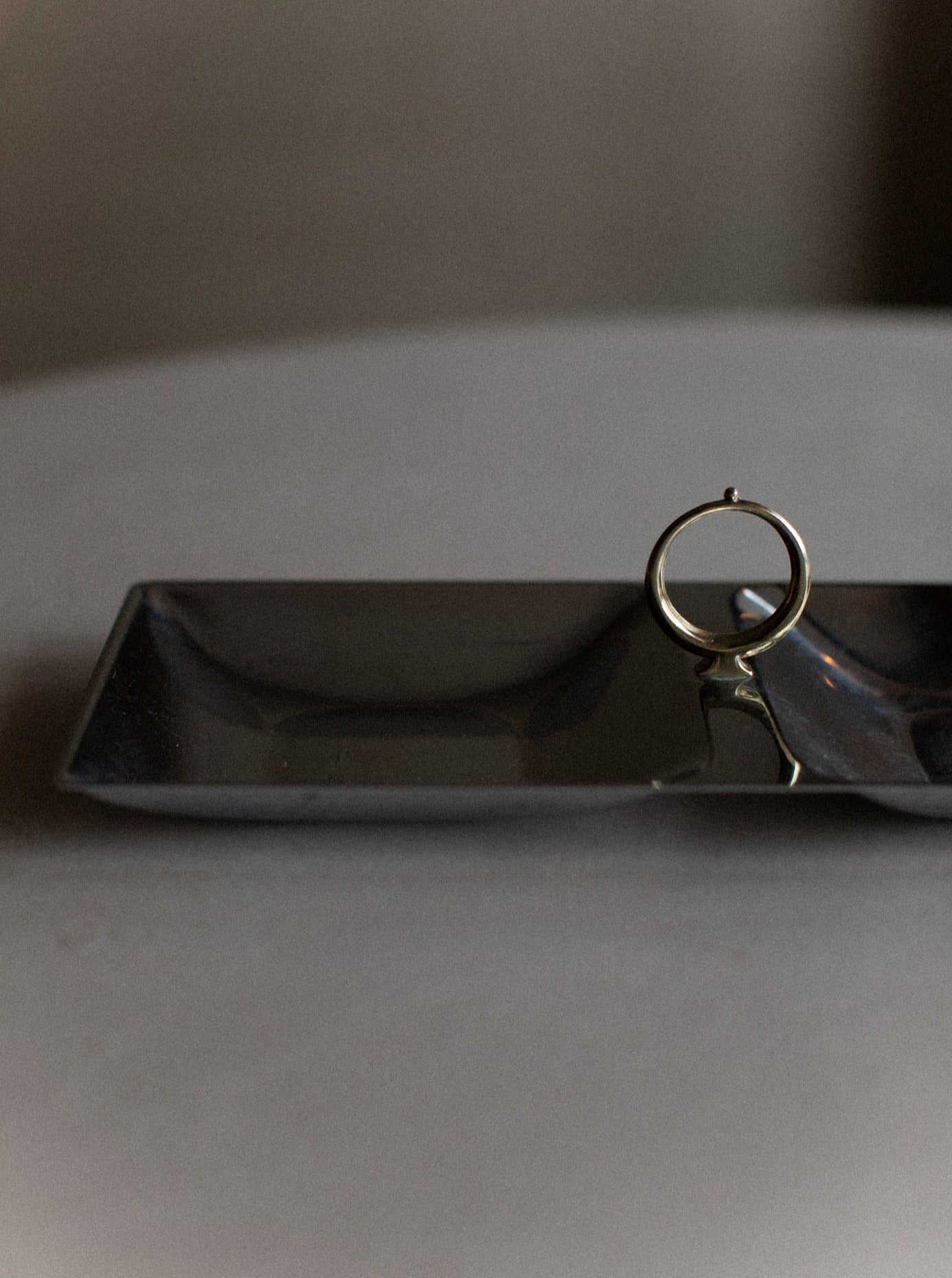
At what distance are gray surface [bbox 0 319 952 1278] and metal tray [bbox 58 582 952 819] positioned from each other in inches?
1.0

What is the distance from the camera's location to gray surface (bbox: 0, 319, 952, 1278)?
1.19 feet

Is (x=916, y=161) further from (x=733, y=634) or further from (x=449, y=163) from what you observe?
(x=733, y=634)

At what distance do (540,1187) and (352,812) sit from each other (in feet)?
0.55

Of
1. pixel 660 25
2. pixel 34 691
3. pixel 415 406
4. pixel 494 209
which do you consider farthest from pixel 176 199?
pixel 34 691

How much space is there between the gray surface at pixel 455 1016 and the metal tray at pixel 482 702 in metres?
0.03

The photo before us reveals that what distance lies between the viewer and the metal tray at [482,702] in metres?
0.49

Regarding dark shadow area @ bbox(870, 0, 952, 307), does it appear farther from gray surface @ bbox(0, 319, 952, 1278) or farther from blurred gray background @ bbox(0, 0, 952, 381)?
gray surface @ bbox(0, 319, 952, 1278)

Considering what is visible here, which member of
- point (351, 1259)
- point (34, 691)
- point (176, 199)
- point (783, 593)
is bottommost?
point (351, 1259)

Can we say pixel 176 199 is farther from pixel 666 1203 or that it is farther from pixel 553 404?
pixel 666 1203

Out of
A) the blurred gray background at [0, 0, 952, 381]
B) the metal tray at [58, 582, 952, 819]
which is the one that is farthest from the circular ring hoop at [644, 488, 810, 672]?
the blurred gray background at [0, 0, 952, 381]

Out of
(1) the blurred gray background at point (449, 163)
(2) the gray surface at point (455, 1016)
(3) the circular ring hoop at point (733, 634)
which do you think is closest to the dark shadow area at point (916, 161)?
(1) the blurred gray background at point (449, 163)

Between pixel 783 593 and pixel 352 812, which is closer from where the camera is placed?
pixel 352 812

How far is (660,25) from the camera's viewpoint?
195 cm

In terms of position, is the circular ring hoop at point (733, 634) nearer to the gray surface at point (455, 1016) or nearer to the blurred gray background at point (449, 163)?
the gray surface at point (455, 1016)
